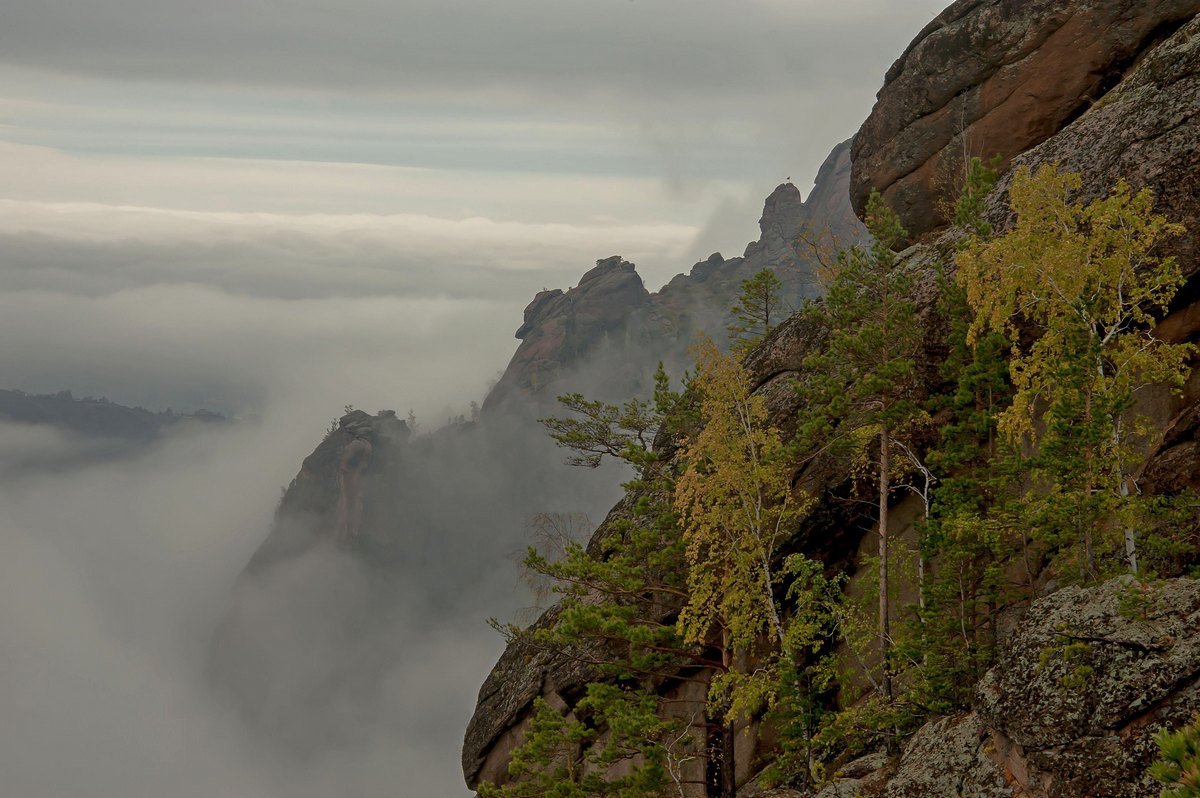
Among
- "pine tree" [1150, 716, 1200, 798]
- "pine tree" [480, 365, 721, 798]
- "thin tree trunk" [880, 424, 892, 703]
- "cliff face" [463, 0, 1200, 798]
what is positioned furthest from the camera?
"pine tree" [480, 365, 721, 798]

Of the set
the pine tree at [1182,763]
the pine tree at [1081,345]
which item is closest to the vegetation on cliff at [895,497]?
the pine tree at [1081,345]

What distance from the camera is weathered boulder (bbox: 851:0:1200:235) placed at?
33.8 m

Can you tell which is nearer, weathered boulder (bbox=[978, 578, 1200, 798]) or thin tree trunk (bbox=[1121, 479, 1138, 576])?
weathered boulder (bbox=[978, 578, 1200, 798])

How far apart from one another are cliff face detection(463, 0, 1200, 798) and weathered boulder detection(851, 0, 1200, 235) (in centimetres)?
6

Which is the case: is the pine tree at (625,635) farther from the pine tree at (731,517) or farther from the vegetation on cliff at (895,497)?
the pine tree at (731,517)

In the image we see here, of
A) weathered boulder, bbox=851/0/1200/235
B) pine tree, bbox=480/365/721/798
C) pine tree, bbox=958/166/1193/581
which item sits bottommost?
pine tree, bbox=480/365/721/798

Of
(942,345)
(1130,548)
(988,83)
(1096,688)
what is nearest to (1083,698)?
(1096,688)

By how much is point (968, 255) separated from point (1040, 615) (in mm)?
7091

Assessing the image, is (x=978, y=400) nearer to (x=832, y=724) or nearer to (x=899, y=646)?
(x=899, y=646)

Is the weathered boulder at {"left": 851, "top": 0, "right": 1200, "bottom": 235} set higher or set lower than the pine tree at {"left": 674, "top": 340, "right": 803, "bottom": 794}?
higher

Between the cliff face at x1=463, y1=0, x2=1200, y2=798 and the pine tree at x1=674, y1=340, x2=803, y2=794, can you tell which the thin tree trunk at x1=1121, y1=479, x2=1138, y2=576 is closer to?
the cliff face at x1=463, y1=0, x2=1200, y2=798

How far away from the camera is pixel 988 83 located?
121ft

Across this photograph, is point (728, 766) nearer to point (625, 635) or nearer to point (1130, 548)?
point (625, 635)

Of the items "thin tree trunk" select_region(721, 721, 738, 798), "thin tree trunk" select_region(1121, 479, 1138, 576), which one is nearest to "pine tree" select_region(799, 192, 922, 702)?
"thin tree trunk" select_region(721, 721, 738, 798)
